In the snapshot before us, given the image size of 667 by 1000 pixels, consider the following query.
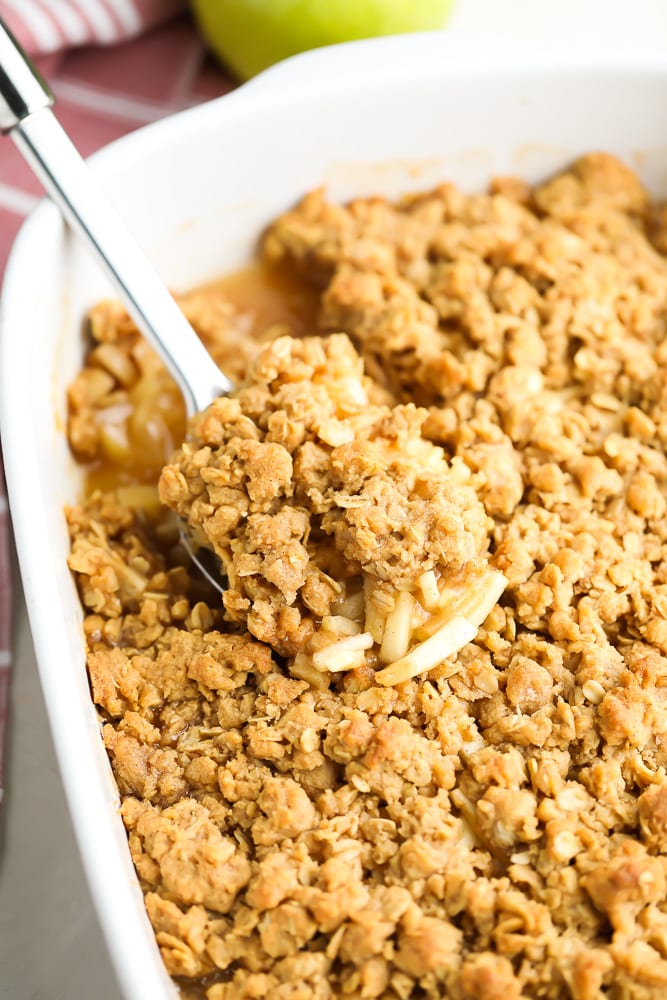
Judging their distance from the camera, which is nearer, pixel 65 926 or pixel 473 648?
pixel 473 648

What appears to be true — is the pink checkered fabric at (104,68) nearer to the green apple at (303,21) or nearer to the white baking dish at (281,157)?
the green apple at (303,21)

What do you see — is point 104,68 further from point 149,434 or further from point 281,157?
point 149,434

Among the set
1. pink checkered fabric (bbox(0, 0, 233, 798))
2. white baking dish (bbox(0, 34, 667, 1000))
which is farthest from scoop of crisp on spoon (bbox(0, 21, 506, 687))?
pink checkered fabric (bbox(0, 0, 233, 798))

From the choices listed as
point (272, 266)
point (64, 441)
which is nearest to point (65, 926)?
point (64, 441)

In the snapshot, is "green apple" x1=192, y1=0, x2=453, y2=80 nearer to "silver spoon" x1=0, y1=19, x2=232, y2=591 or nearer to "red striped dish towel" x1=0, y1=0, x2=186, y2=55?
"red striped dish towel" x1=0, y1=0, x2=186, y2=55

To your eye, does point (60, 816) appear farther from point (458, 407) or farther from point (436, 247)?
point (436, 247)

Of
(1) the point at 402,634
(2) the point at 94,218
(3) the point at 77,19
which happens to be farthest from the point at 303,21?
(1) the point at 402,634
